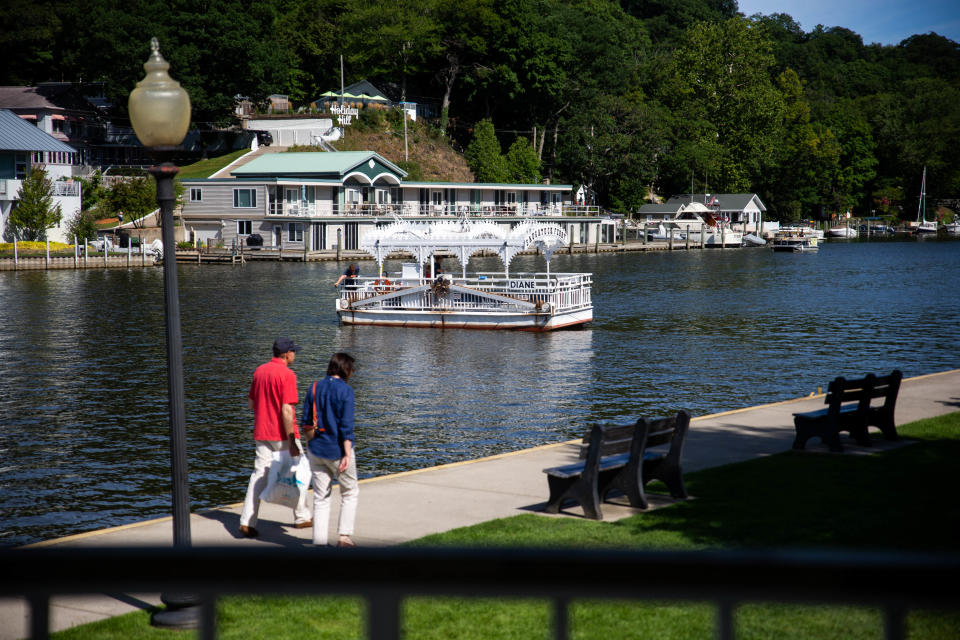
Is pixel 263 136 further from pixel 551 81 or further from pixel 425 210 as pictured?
pixel 551 81

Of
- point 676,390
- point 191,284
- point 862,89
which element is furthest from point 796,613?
point 862,89

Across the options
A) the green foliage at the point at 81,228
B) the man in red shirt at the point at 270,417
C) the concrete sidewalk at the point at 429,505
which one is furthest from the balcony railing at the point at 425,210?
the man in red shirt at the point at 270,417

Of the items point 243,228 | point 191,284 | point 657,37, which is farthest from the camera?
point 657,37

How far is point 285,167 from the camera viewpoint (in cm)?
9031

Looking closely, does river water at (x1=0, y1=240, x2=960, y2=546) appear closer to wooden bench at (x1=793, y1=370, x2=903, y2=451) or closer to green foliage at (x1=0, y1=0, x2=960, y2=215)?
wooden bench at (x1=793, y1=370, x2=903, y2=451)

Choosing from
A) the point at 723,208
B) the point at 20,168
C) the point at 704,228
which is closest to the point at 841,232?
the point at 723,208

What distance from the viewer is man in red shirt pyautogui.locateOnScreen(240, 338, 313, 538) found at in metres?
10.9

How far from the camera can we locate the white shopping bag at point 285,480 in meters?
11.0

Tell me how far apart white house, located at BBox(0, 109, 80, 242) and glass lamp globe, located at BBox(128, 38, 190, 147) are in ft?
249

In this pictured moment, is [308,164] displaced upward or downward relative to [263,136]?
downward

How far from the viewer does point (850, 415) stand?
593 inches

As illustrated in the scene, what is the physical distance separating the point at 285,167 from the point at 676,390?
69887 mm

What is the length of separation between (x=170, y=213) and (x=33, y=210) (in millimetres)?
74744

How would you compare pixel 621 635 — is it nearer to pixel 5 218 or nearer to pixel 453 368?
pixel 453 368
